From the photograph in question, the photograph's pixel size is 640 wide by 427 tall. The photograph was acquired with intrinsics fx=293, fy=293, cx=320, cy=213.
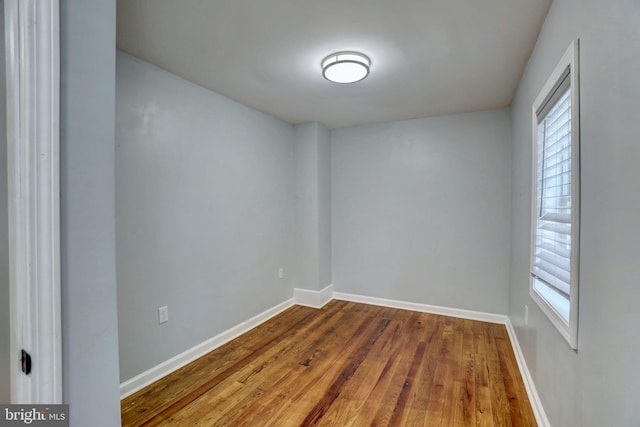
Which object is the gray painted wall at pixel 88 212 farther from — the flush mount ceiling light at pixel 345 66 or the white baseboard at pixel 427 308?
the white baseboard at pixel 427 308

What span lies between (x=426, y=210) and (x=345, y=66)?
6.77 ft

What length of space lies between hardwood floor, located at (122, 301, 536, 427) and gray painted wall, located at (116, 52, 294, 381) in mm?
360

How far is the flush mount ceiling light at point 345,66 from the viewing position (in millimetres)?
2061

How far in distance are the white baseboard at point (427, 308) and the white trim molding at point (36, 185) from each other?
134 inches

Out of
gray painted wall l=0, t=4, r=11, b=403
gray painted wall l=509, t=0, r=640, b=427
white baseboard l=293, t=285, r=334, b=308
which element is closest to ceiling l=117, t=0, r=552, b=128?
gray painted wall l=509, t=0, r=640, b=427

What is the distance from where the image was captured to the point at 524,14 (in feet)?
5.31

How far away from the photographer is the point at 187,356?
2426 mm

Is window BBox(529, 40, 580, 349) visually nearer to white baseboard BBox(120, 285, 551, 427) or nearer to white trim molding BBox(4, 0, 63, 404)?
white baseboard BBox(120, 285, 551, 427)

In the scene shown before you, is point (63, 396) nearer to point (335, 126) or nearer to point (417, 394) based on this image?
point (417, 394)

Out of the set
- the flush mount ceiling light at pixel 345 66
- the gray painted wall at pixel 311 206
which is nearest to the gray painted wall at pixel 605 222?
the flush mount ceiling light at pixel 345 66

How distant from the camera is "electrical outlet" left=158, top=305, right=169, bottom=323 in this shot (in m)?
2.23

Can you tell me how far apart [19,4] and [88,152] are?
16.4 inches

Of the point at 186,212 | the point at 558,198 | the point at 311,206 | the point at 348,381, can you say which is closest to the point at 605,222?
the point at 558,198

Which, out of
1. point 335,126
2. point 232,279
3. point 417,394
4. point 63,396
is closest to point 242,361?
point 232,279
